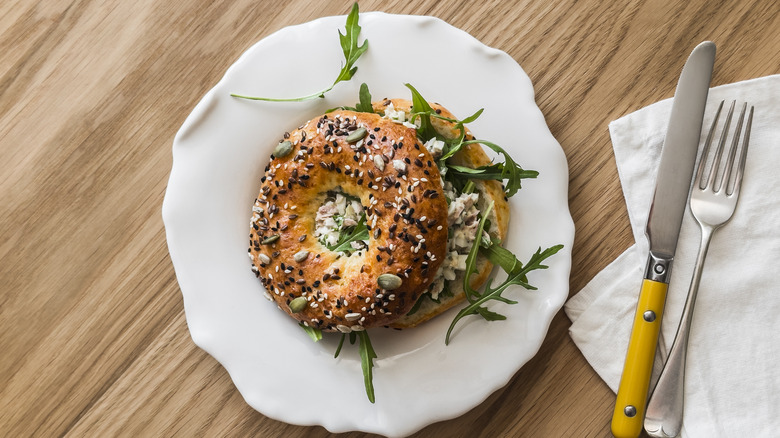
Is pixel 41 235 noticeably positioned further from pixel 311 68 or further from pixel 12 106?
pixel 311 68

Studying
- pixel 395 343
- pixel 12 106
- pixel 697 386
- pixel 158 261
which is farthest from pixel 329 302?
pixel 12 106

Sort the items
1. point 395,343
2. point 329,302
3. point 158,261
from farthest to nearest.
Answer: point 158,261 < point 395,343 < point 329,302

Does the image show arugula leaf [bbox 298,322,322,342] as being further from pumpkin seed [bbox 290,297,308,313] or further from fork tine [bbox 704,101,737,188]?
fork tine [bbox 704,101,737,188]

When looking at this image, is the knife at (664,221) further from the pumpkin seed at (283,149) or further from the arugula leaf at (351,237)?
the pumpkin seed at (283,149)

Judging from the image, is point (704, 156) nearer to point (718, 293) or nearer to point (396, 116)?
point (718, 293)

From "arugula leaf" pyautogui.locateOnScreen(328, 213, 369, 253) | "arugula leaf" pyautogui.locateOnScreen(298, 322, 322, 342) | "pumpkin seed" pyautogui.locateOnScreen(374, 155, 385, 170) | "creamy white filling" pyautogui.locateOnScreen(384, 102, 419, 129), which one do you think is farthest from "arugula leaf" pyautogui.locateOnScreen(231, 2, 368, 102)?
"arugula leaf" pyautogui.locateOnScreen(298, 322, 322, 342)

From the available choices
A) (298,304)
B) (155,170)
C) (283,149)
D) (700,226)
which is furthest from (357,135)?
(700,226)
